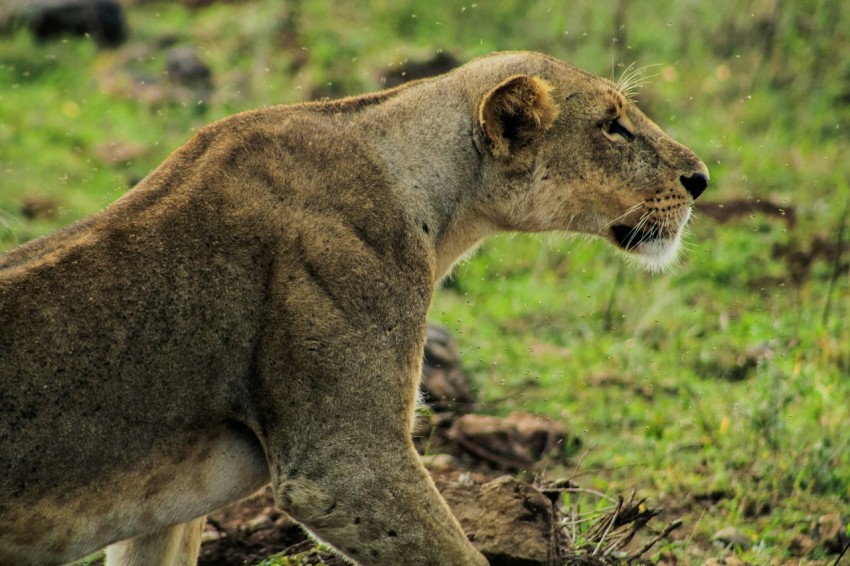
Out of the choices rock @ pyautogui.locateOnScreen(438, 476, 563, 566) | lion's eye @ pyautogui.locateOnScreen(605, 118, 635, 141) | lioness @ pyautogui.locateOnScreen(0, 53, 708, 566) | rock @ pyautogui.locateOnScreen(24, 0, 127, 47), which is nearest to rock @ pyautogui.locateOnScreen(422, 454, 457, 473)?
rock @ pyautogui.locateOnScreen(438, 476, 563, 566)

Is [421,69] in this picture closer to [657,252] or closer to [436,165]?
[657,252]

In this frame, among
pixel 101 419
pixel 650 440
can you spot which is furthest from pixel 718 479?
pixel 101 419

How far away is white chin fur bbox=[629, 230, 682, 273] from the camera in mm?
5395

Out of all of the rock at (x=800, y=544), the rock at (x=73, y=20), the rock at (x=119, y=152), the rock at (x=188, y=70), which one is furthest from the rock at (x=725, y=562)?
the rock at (x=73, y=20)

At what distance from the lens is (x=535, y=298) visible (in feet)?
30.0

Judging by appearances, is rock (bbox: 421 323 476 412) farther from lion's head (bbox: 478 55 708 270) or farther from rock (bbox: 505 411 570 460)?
lion's head (bbox: 478 55 708 270)

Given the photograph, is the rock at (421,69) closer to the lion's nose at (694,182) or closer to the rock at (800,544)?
the lion's nose at (694,182)

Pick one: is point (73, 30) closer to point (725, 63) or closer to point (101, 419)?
point (725, 63)

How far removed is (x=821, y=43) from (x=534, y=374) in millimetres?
5374

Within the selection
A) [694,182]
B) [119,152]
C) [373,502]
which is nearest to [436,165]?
[694,182]

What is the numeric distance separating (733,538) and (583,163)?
202cm

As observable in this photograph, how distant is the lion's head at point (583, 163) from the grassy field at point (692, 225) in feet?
1.23

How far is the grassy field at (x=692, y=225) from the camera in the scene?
6723 millimetres

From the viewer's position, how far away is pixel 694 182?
5.40 m
